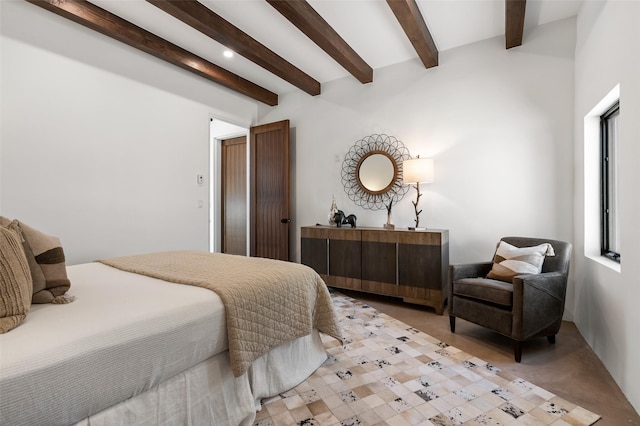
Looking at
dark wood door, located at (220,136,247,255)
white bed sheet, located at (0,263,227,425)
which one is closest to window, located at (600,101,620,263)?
white bed sheet, located at (0,263,227,425)

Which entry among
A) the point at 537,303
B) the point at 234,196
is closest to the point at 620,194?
the point at 537,303

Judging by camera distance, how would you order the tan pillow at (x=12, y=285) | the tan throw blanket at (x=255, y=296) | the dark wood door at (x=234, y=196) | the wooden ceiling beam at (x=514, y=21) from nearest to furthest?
the tan pillow at (x=12, y=285), the tan throw blanket at (x=255, y=296), the wooden ceiling beam at (x=514, y=21), the dark wood door at (x=234, y=196)

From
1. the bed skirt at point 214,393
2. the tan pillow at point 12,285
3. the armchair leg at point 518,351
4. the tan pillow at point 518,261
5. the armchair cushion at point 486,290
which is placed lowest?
the armchair leg at point 518,351

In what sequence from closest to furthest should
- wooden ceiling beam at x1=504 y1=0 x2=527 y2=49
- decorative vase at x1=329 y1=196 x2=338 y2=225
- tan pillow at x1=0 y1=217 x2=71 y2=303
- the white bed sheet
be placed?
1. the white bed sheet
2. tan pillow at x1=0 y1=217 x2=71 y2=303
3. wooden ceiling beam at x1=504 y1=0 x2=527 y2=49
4. decorative vase at x1=329 y1=196 x2=338 y2=225

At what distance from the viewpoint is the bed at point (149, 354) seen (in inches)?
35.3

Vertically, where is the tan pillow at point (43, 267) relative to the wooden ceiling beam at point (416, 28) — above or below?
below

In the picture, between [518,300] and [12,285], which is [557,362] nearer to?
[518,300]

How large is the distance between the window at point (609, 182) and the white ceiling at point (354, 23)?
1101 mm

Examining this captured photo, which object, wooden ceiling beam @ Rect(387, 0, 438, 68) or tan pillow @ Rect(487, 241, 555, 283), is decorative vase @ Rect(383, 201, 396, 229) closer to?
tan pillow @ Rect(487, 241, 555, 283)

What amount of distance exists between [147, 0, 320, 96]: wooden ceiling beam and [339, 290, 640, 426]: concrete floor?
302 cm

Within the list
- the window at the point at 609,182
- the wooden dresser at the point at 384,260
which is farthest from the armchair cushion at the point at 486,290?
the window at the point at 609,182

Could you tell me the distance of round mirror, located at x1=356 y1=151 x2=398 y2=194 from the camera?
150 inches

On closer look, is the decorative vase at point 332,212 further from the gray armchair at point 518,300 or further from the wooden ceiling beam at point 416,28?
the wooden ceiling beam at point 416,28

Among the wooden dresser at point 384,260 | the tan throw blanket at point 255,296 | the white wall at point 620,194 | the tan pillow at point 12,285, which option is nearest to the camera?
the tan pillow at point 12,285
